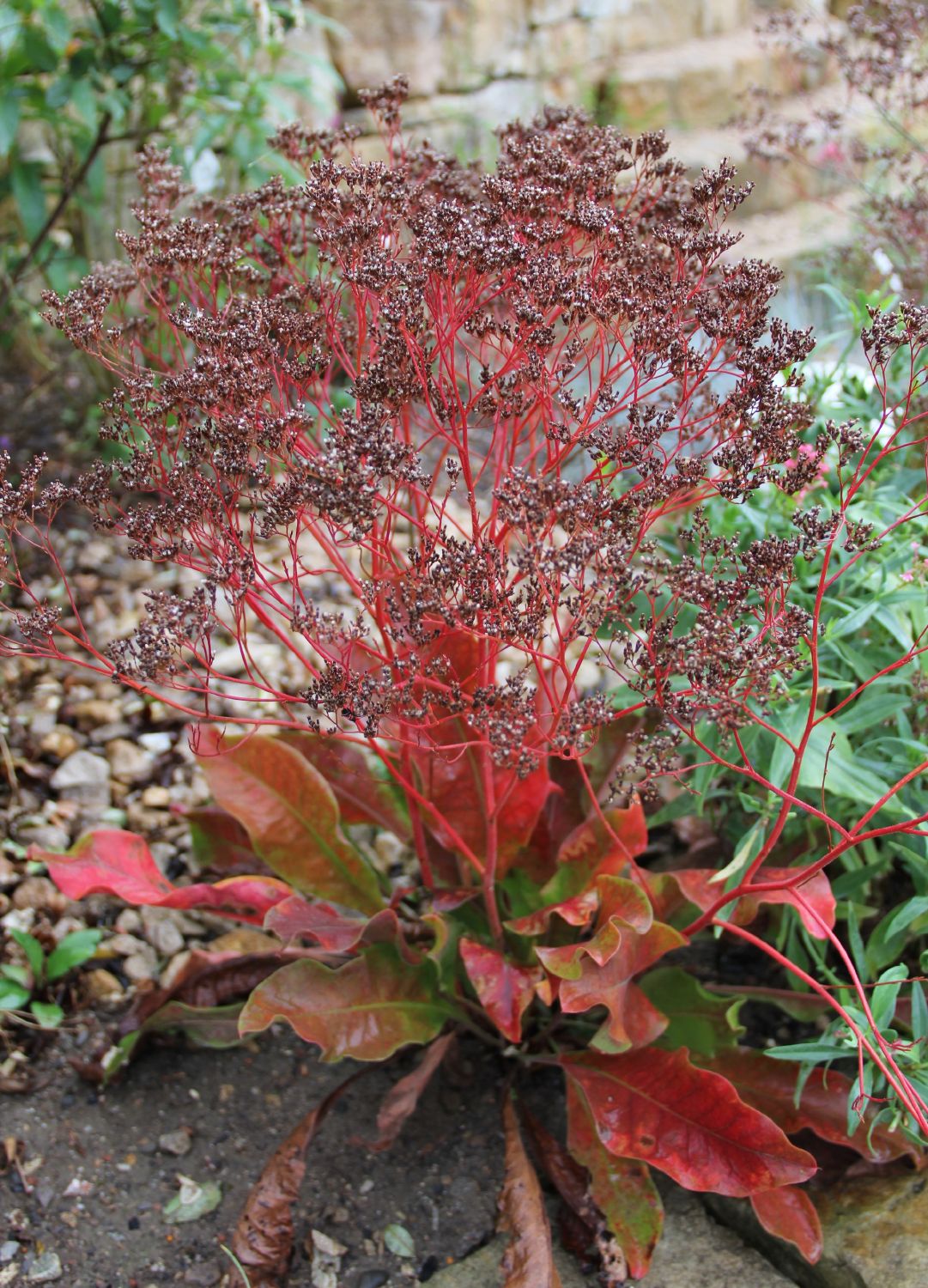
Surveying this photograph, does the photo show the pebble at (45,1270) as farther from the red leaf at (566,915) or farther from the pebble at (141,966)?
the red leaf at (566,915)

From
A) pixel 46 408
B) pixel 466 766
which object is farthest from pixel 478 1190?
pixel 46 408

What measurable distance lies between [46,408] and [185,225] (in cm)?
267

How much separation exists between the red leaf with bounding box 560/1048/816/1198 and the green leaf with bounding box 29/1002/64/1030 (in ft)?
3.48

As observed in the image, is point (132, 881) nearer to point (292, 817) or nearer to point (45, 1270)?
point (292, 817)

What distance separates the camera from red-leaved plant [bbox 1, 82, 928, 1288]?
5.37 feet

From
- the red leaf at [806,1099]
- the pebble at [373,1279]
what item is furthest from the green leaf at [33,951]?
the red leaf at [806,1099]

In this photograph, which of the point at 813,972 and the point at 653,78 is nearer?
the point at 813,972

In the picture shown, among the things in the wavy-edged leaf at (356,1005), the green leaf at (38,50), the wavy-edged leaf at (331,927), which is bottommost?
the wavy-edged leaf at (356,1005)

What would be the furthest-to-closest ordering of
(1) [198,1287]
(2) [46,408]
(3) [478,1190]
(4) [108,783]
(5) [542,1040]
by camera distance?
(2) [46,408], (4) [108,783], (5) [542,1040], (3) [478,1190], (1) [198,1287]

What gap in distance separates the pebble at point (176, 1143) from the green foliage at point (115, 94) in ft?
8.00

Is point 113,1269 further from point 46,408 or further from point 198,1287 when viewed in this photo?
point 46,408

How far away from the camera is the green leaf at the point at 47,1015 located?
2.38 meters

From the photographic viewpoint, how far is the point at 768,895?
2.09 m

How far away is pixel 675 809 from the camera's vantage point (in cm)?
235
